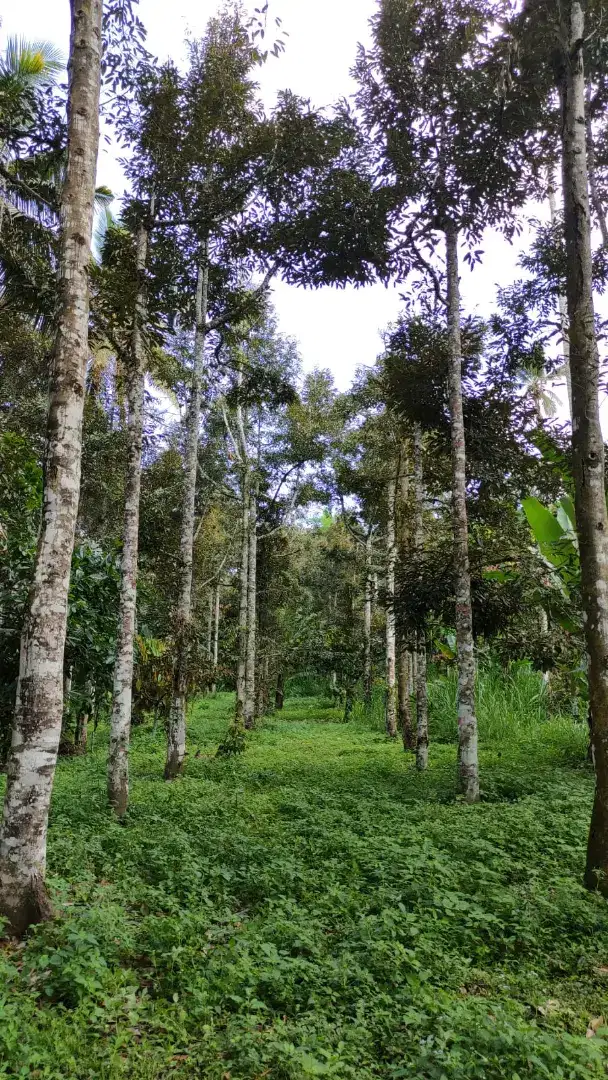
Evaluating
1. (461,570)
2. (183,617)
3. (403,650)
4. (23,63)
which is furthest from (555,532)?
(23,63)

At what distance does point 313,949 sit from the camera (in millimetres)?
4367

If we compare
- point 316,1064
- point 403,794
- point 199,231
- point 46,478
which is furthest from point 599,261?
point 316,1064

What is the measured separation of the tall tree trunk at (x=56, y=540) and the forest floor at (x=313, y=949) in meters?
0.49

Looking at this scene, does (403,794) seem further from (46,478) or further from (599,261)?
(599,261)

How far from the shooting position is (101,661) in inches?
398

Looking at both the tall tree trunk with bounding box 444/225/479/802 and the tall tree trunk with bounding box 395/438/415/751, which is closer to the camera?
the tall tree trunk with bounding box 444/225/479/802

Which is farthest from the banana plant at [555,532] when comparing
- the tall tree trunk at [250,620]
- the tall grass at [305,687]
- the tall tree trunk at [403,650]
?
the tall grass at [305,687]

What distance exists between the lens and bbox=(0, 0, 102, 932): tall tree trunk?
15.2 ft

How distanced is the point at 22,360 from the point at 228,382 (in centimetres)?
656

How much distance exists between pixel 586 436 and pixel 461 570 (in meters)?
4.34

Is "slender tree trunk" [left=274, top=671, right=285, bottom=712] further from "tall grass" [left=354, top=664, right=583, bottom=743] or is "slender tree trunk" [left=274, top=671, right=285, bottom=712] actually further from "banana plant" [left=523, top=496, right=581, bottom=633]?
"banana plant" [left=523, top=496, right=581, bottom=633]

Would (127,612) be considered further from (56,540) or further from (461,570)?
(461,570)

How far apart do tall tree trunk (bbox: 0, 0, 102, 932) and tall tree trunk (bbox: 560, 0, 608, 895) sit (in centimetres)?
469

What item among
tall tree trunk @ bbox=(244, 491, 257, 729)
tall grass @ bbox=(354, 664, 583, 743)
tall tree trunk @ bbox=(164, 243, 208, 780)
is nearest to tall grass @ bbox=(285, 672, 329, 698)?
tall tree trunk @ bbox=(244, 491, 257, 729)
